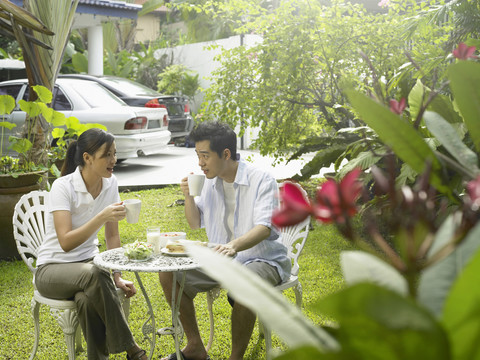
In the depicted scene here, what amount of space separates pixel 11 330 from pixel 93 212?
1.12 meters

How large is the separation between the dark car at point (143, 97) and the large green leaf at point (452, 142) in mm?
9637

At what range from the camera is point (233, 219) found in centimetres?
338

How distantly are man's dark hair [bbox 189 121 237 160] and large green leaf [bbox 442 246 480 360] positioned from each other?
9.13ft

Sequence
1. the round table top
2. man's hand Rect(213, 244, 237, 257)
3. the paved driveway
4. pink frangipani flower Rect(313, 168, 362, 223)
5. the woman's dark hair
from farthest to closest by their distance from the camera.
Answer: the paved driveway, the woman's dark hair, man's hand Rect(213, 244, 237, 257), the round table top, pink frangipani flower Rect(313, 168, 362, 223)

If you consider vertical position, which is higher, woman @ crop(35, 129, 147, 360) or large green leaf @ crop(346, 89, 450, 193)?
large green leaf @ crop(346, 89, 450, 193)

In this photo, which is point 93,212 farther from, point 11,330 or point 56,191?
point 11,330

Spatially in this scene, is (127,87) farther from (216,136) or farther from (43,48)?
(216,136)

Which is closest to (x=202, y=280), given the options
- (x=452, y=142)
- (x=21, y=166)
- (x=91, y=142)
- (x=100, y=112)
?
(x=91, y=142)

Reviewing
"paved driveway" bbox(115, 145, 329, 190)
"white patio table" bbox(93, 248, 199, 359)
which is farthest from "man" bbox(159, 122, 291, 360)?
"paved driveway" bbox(115, 145, 329, 190)

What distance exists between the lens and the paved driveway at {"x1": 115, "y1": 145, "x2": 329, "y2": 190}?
8.92 meters

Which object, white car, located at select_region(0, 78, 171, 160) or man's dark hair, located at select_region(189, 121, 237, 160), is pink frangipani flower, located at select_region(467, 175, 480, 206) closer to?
man's dark hair, located at select_region(189, 121, 237, 160)

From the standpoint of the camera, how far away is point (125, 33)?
70.4 feet

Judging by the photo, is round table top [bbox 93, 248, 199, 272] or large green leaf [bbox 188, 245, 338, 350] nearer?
large green leaf [bbox 188, 245, 338, 350]

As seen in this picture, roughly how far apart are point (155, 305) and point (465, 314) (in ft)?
13.1
